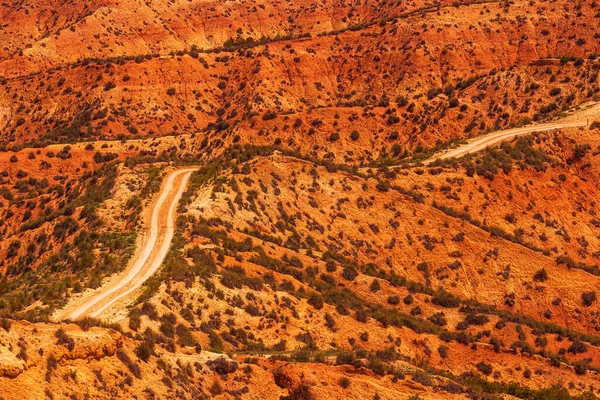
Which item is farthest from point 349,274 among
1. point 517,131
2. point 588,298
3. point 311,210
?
point 517,131

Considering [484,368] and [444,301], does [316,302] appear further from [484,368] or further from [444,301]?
[444,301]

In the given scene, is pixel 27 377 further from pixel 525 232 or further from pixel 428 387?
pixel 525 232

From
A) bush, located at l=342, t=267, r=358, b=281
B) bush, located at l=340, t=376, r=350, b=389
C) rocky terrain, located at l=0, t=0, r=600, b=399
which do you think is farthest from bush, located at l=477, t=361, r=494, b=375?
bush, located at l=340, t=376, r=350, b=389

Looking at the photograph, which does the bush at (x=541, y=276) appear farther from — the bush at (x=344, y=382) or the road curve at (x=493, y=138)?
the bush at (x=344, y=382)

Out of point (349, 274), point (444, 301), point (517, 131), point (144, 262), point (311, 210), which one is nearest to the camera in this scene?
point (144, 262)

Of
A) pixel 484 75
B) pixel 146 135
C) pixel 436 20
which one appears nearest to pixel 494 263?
pixel 484 75
